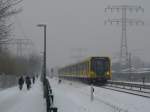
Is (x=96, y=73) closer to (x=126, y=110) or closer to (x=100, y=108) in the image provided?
(x=100, y=108)

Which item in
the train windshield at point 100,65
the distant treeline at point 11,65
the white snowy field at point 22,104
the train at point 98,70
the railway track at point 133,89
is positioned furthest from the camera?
the distant treeline at point 11,65

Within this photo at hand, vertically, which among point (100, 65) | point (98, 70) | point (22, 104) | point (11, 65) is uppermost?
point (11, 65)

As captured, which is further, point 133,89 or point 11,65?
point 11,65

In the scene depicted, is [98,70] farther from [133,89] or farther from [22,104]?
[22,104]

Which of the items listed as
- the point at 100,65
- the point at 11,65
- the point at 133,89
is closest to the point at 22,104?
the point at 133,89

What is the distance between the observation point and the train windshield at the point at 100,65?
5212 centimetres

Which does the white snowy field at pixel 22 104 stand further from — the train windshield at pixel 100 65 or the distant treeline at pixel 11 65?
the distant treeline at pixel 11 65

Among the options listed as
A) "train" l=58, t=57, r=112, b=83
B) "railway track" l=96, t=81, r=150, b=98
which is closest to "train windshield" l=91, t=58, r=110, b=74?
"train" l=58, t=57, r=112, b=83

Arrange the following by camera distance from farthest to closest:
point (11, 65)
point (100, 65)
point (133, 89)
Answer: point (11, 65) < point (100, 65) < point (133, 89)

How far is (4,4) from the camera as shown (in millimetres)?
27531

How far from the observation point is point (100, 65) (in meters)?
52.6

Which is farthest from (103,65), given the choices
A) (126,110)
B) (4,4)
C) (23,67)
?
(23,67)

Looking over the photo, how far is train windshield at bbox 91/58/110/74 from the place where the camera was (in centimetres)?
5212

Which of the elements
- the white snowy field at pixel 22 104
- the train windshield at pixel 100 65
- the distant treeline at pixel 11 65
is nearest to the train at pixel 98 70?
the train windshield at pixel 100 65
